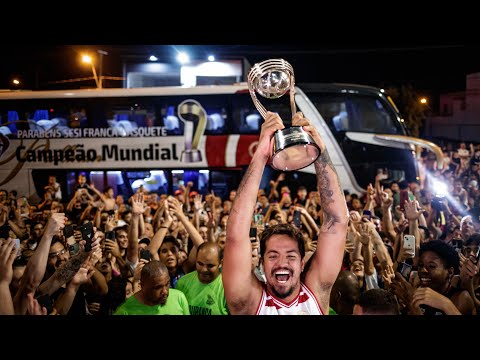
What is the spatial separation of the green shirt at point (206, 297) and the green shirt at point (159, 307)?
133mm

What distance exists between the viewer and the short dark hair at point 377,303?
9.32 ft

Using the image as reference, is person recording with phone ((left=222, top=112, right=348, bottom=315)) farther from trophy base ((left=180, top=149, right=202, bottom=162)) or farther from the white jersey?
trophy base ((left=180, top=149, right=202, bottom=162))

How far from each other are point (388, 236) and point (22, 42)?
3596 mm

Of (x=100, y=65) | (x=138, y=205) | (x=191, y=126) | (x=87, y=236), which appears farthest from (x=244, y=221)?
(x=191, y=126)

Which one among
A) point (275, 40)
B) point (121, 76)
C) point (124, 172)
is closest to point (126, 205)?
point (124, 172)

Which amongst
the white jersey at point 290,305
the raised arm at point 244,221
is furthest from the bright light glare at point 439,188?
the raised arm at point 244,221

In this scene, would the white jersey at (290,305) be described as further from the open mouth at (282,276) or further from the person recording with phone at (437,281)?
the person recording with phone at (437,281)

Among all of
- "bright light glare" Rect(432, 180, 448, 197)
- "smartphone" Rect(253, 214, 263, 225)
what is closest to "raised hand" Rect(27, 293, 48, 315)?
"smartphone" Rect(253, 214, 263, 225)

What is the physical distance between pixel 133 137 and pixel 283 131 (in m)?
4.76

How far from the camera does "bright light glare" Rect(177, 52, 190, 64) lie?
640cm

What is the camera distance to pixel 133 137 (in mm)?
7074

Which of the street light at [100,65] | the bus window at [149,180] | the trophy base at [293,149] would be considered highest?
the street light at [100,65]

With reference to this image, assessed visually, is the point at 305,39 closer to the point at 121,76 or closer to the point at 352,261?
the point at 352,261

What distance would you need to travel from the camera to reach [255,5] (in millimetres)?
4211
